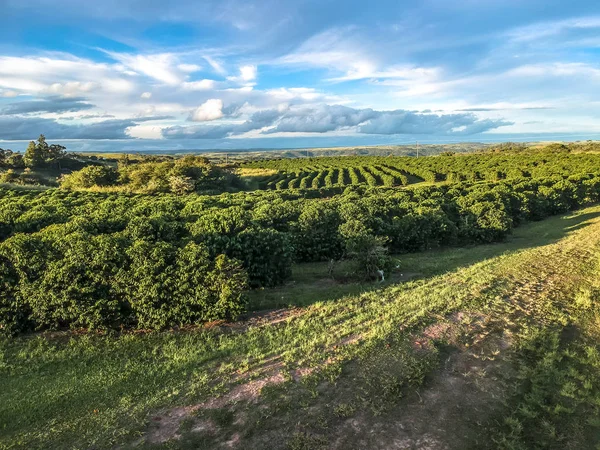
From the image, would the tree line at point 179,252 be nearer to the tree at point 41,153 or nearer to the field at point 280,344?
the field at point 280,344

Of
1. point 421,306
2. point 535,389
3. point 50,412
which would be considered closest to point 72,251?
point 50,412

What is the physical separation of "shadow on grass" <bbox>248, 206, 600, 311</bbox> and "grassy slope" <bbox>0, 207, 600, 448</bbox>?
1.69ft

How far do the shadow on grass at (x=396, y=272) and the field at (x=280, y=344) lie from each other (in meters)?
0.13

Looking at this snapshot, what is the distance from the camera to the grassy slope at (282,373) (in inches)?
239

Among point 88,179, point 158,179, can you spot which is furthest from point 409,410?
point 88,179

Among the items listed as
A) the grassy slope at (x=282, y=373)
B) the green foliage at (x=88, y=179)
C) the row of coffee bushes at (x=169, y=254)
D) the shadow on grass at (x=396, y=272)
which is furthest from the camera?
the green foliage at (x=88, y=179)

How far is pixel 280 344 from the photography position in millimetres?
8945

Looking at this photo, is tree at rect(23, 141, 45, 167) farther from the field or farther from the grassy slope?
the grassy slope

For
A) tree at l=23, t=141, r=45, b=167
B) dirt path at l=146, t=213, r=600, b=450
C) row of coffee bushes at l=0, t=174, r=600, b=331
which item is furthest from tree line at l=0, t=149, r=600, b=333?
tree at l=23, t=141, r=45, b=167

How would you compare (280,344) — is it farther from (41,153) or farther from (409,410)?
(41,153)

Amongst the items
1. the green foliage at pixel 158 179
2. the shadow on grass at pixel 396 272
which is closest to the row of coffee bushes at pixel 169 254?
the shadow on grass at pixel 396 272

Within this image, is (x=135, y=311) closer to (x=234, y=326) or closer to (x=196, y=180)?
(x=234, y=326)

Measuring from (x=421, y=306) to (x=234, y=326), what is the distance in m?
4.82

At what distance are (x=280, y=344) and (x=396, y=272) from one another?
815cm
